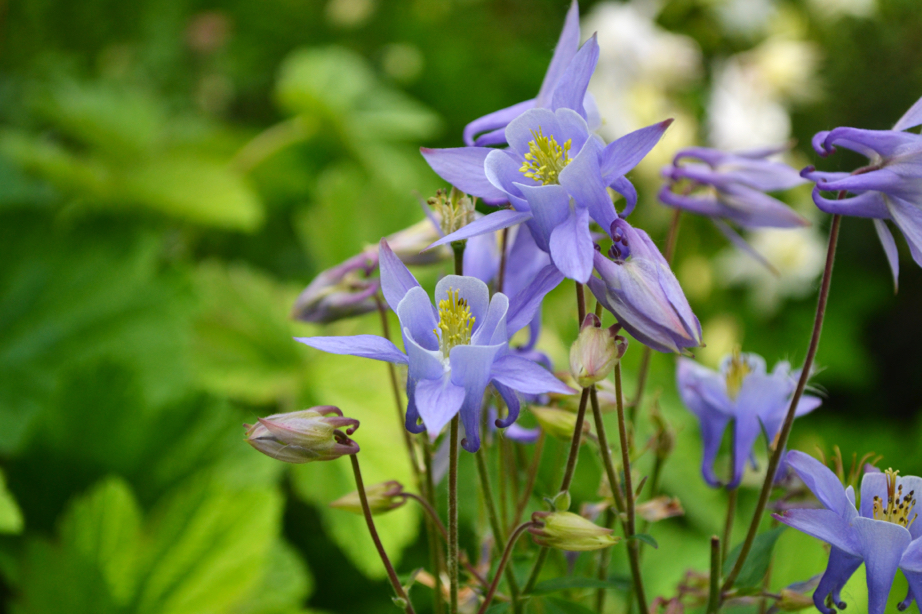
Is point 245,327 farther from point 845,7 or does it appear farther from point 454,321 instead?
point 845,7

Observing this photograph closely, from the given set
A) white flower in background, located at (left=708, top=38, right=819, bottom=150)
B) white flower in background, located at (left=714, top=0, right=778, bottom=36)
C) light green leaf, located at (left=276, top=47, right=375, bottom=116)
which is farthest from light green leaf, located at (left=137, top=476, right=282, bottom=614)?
white flower in background, located at (left=714, top=0, right=778, bottom=36)

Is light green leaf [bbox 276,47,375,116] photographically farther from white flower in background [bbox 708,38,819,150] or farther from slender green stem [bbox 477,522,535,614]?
slender green stem [bbox 477,522,535,614]

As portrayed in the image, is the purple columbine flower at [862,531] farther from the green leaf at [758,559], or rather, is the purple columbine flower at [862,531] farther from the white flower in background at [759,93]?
the white flower in background at [759,93]

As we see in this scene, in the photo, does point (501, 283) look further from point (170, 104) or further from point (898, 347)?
point (898, 347)

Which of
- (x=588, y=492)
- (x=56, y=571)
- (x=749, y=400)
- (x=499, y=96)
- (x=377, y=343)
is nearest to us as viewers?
(x=377, y=343)

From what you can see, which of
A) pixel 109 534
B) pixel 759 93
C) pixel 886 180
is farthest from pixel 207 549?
pixel 759 93

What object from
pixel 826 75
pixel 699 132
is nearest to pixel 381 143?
pixel 699 132

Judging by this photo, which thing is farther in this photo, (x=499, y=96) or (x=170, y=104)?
(x=499, y=96)

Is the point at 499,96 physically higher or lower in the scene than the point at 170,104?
higher
